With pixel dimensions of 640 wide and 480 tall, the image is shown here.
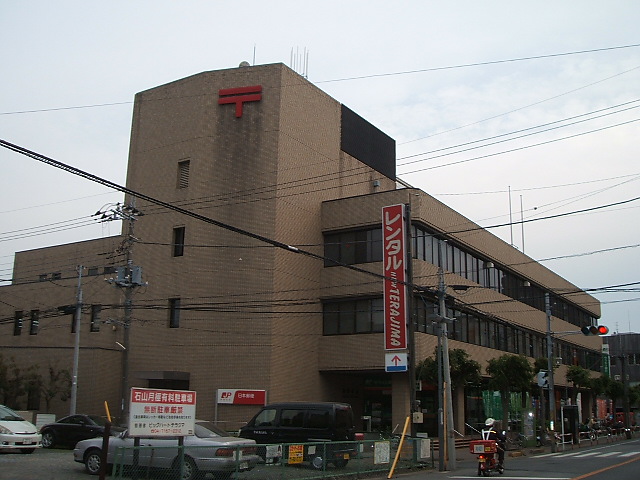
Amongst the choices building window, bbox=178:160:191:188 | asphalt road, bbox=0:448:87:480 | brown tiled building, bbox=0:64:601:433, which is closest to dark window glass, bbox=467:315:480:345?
brown tiled building, bbox=0:64:601:433

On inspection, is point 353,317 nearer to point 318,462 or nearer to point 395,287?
point 395,287

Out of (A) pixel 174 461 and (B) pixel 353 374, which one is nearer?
(A) pixel 174 461

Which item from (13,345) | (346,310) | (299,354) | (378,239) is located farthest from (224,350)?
(13,345)

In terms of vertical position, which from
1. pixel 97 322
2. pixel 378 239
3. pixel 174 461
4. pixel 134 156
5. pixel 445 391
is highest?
pixel 134 156

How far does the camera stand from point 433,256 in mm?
37312

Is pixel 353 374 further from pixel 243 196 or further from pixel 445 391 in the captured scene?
pixel 445 391

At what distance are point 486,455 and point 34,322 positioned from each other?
33.6m

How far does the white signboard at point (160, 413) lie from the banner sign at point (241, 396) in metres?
16.9

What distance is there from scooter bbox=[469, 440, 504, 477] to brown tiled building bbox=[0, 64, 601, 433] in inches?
466

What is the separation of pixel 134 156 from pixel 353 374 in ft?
59.4

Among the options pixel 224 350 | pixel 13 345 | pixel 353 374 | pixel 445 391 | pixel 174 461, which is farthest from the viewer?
pixel 13 345

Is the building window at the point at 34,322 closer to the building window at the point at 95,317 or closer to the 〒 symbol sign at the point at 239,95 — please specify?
the building window at the point at 95,317

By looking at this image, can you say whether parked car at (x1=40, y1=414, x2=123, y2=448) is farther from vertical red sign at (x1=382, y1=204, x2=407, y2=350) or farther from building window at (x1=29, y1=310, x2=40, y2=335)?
building window at (x1=29, y1=310, x2=40, y2=335)

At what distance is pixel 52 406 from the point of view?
39.5m
